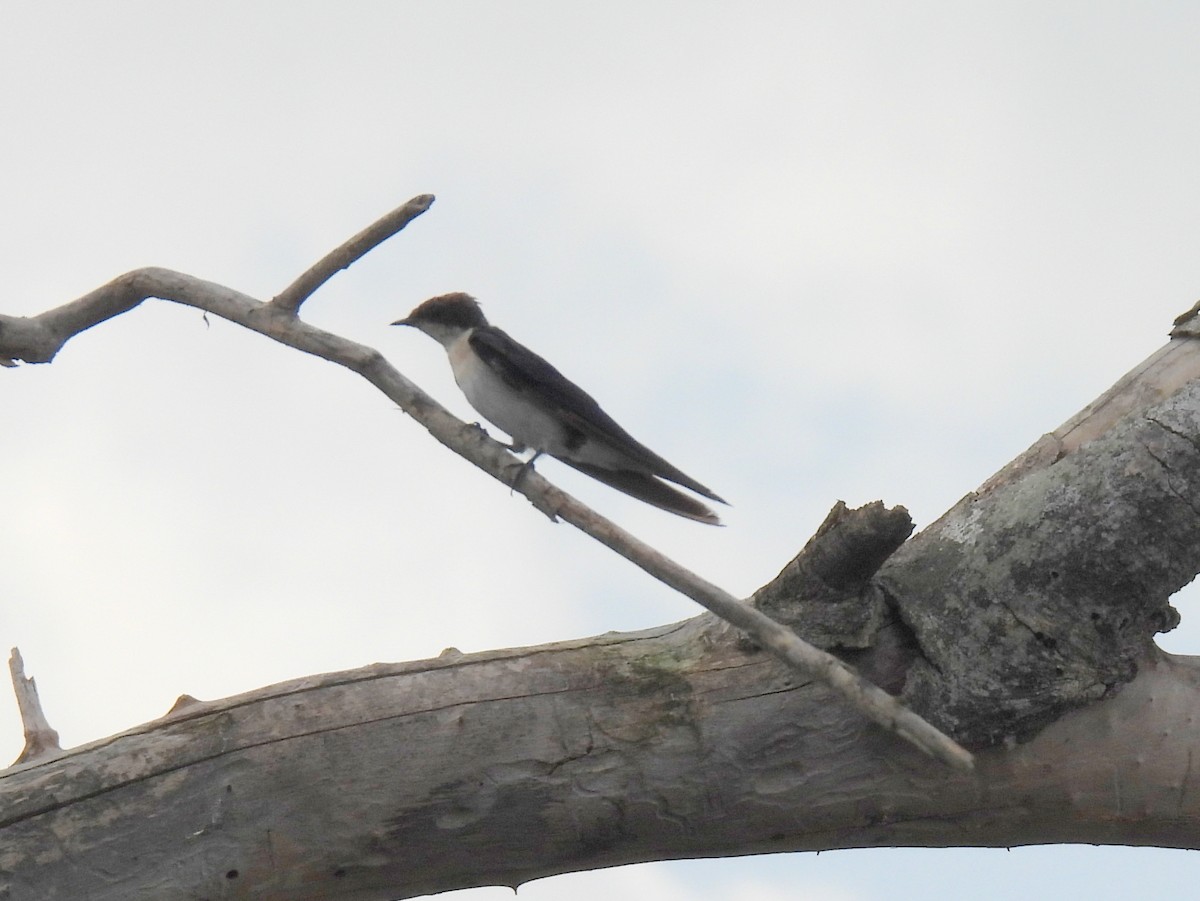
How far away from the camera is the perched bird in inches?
187

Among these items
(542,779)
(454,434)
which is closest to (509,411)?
(454,434)

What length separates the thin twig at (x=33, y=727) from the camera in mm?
3770

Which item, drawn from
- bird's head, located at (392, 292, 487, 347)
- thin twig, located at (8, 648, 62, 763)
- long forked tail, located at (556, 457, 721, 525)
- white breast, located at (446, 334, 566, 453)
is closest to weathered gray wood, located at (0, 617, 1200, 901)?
thin twig, located at (8, 648, 62, 763)

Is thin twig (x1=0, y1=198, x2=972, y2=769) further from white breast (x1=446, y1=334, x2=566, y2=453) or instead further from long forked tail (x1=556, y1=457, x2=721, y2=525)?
long forked tail (x1=556, y1=457, x2=721, y2=525)

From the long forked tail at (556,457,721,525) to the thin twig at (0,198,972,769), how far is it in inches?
34.1

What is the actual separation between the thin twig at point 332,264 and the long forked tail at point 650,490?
164 cm

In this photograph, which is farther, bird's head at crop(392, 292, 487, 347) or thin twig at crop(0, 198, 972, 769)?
bird's head at crop(392, 292, 487, 347)

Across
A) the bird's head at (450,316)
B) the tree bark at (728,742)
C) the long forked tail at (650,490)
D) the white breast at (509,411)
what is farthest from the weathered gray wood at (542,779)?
the bird's head at (450,316)

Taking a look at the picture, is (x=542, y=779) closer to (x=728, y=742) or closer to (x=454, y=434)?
(x=728, y=742)

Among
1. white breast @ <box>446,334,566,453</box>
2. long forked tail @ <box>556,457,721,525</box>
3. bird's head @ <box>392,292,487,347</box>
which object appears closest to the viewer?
long forked tail @ <box>556,457,721,525</box>

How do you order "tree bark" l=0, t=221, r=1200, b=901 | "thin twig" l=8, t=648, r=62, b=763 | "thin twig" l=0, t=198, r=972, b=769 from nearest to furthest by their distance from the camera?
"thin twig" l=0, t=198, r=972, b=769 → "tree bark" l=0, t=221, r=1200, b=901 → "thin twig" l=8, t=648, r=62, b=763

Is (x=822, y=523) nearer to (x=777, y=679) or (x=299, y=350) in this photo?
(x=777, y=679)

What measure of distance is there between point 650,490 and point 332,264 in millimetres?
1741

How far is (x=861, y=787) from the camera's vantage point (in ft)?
12.0
